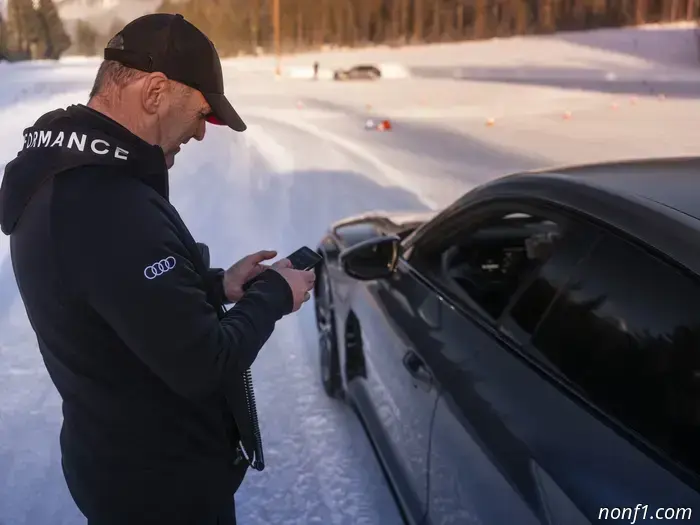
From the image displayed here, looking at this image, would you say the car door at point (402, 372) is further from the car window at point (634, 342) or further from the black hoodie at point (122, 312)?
the black hoodie at point (122, 312)

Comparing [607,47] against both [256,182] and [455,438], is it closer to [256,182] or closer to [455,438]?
[256,182]

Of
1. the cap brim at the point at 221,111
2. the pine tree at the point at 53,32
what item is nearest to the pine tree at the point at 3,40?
the pine tree at the point at 53,32

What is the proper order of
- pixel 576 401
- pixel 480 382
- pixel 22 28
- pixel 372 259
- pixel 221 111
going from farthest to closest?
pixel 22 28
pixel 372 259
pixel 480 382
pixel 576 401
pixel 221 111

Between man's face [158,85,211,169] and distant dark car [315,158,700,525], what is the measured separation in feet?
3.21

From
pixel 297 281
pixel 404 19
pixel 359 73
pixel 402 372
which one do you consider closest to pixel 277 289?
pixel 297 281

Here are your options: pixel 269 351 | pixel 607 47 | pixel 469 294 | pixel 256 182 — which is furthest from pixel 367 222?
pixel 607 47

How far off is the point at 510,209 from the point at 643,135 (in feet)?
33.9

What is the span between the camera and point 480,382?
1854mm

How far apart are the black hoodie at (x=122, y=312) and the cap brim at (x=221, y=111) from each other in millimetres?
168

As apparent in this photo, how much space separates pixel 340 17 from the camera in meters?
29.6

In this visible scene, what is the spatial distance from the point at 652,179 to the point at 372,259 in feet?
3.75

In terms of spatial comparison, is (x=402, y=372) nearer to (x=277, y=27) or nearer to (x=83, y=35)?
(x=83, y=35)

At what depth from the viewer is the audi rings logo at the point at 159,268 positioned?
1216 mm

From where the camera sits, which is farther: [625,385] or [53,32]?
[53,32]
